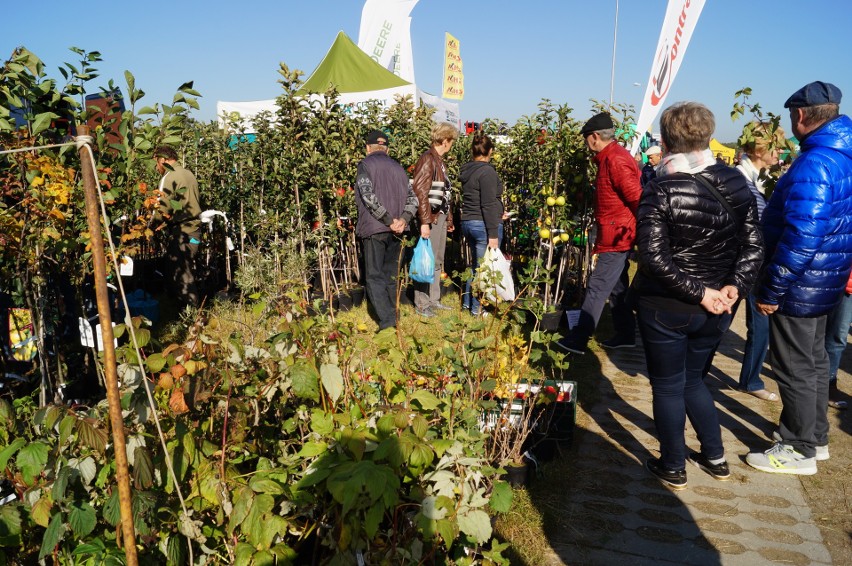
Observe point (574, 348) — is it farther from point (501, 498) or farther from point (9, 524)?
point (9, 524)

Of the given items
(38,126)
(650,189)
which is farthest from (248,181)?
(650,189)

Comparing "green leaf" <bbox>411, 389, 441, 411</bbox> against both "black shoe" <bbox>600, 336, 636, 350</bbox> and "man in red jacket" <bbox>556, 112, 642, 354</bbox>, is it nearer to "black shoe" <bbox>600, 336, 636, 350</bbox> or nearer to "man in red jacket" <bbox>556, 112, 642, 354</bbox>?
"man in red jacket" <bbox>556, 112, 642, 354</bbox>

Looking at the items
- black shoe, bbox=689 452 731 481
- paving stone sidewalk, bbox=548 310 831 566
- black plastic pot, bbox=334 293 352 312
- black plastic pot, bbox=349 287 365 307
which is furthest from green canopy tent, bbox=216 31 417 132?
black shoe, bbox=689 452 731 481

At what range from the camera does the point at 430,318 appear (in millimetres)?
6531

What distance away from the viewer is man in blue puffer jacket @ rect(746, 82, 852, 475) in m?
3.21

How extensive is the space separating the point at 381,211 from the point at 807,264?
3319mm

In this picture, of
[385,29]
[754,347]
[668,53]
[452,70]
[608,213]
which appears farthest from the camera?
[452,70]

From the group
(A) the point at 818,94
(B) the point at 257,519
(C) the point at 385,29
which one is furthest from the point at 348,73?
(B) the point at 257,519

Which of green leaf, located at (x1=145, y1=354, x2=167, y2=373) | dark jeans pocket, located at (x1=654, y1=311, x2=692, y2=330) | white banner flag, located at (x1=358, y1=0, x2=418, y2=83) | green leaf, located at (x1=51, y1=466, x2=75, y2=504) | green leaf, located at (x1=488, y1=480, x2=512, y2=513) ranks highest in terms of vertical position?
white banner flag, located at (x1=358, y1=0, x2=418, y2=83)

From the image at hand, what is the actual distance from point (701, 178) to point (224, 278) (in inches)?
263

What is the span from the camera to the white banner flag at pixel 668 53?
798 cm

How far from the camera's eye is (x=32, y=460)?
1.87m

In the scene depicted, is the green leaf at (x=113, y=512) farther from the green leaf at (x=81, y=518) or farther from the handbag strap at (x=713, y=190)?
the handbag strap at (x=713, y=190)

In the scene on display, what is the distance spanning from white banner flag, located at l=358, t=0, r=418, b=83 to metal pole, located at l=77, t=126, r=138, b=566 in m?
17.1
